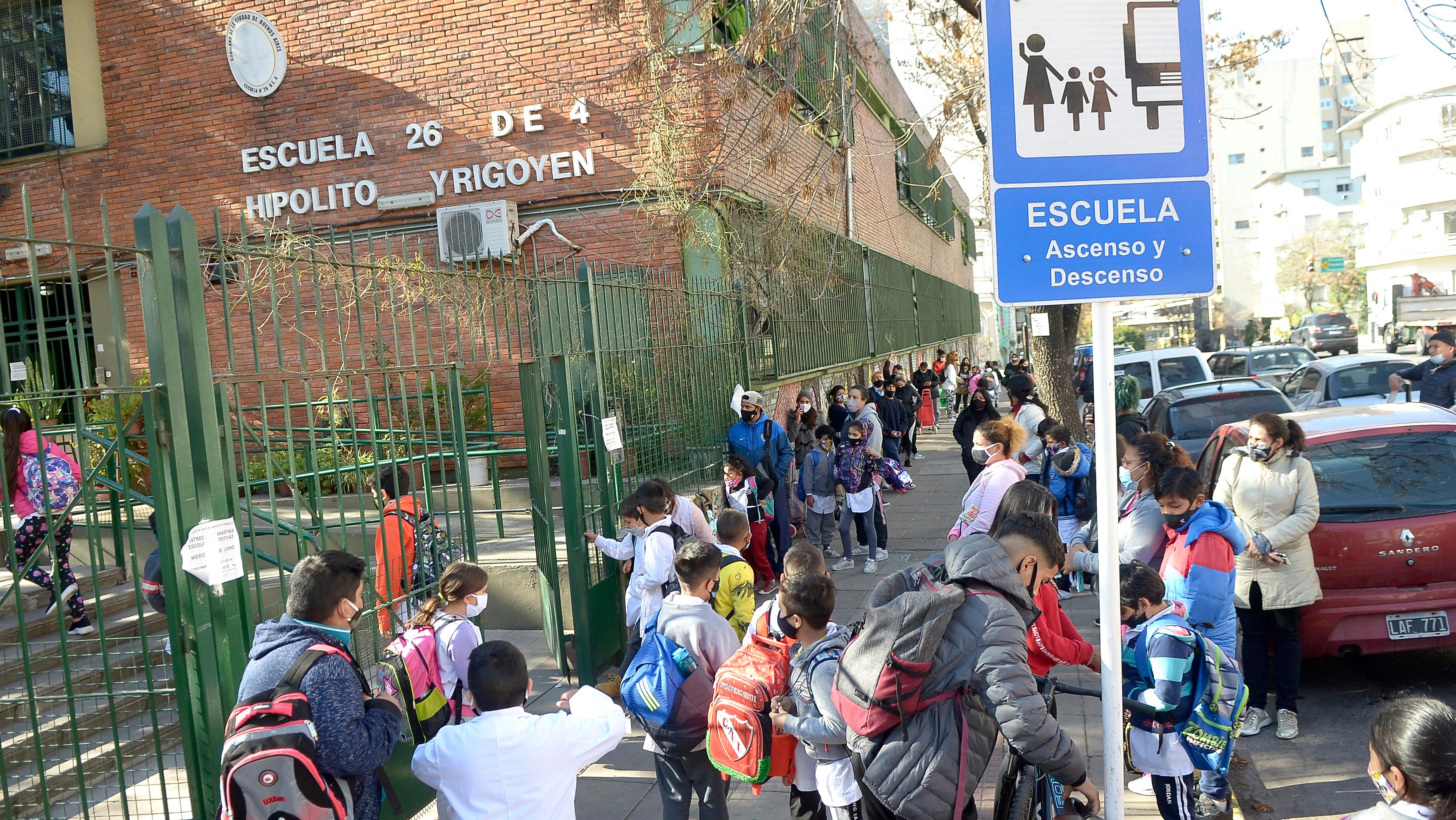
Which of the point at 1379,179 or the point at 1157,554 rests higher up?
the point at 1379,179

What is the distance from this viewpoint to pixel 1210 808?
177 inches

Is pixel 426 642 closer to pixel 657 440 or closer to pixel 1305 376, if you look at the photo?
pixel 657 440

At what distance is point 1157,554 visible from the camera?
555 cm

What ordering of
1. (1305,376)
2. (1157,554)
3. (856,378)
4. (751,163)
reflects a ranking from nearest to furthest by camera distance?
(1157,554) < (751,163) < (1305,376) < (856,378)

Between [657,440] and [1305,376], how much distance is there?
11.9m

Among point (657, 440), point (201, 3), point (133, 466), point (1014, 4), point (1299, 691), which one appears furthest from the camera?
point (201, 3)

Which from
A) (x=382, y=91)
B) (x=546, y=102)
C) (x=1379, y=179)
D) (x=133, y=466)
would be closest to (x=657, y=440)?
(x=133, y=466)

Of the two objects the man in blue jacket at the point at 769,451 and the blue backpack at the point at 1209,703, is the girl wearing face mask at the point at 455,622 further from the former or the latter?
the man in blue jacket at the point at 769,451

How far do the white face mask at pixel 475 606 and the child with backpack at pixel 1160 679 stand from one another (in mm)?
2770

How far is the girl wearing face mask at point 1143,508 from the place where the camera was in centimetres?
552

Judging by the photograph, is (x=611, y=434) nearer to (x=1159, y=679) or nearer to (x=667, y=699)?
(x=667, y=699)

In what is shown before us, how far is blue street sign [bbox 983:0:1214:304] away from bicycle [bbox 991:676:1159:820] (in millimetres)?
1472

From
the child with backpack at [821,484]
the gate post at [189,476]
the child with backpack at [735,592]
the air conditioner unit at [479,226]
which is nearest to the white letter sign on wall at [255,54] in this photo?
the air conditioner unit at [479,226]

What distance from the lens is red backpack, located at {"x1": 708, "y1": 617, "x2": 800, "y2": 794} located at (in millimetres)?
3740
